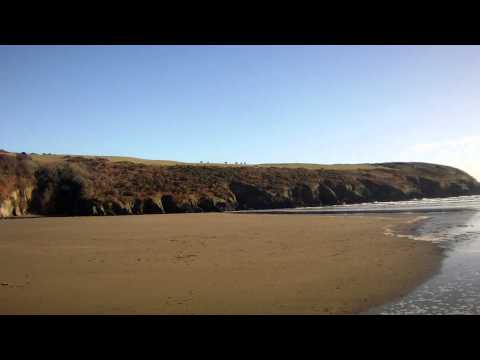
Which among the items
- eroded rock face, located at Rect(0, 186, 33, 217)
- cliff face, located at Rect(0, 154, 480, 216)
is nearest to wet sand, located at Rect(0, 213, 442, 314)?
eroded rock face, located at Rect(0, 186, 33, 217)

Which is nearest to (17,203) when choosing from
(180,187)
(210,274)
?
(180,187)

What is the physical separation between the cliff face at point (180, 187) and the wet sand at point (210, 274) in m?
25.2

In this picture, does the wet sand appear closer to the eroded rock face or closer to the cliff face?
the eroded rock face

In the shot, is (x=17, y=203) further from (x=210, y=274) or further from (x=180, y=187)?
(x=210, y=274)

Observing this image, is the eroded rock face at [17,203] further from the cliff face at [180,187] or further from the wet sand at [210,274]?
the wet sand at [210,274]

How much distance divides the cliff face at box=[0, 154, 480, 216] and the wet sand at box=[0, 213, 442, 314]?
25199mm

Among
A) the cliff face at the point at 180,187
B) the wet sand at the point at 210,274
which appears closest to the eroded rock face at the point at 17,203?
the cliff face at the point at 180,187

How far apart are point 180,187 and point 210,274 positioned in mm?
40200

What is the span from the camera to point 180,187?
161 feet
